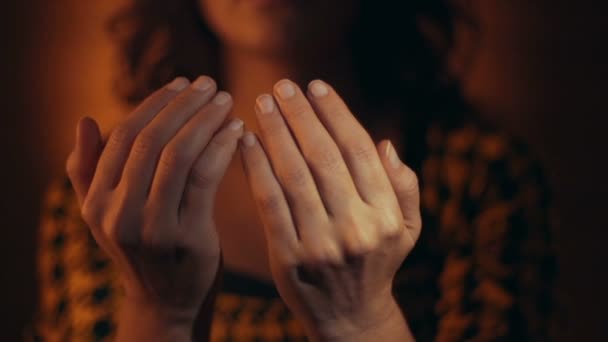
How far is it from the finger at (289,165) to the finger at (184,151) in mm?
27

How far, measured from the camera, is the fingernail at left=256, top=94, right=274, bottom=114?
417 millimetres

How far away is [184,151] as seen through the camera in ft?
1.35

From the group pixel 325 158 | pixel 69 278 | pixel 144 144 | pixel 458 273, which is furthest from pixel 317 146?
pixel 69 278

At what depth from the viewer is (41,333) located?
0.62 metres

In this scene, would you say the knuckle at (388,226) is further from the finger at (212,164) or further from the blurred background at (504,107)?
the blurred background at (504,107)

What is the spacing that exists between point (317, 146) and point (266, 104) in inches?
1.7

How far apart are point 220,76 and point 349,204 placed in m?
0.28

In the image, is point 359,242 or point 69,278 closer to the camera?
point 359,242

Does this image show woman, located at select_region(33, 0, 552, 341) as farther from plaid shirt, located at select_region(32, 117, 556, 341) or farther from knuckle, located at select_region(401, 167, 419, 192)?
knuckle, located at select_region(401, 167, 419, 192)

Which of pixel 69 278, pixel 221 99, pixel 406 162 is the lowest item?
pixel 69 278

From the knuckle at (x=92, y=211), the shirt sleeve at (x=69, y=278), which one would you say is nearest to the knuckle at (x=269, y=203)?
the knuckle at (x=92, y=211)

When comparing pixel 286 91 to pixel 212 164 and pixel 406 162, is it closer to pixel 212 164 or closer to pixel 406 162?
pixel 212 164

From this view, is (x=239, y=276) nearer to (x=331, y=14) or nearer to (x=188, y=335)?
(x=188, y=335)

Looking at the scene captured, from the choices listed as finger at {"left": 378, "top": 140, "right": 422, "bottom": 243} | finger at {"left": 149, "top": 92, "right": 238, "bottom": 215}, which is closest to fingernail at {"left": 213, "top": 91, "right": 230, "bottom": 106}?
finger at {"left": 149, "top": 92, "right": 238, "bottom": 215}
